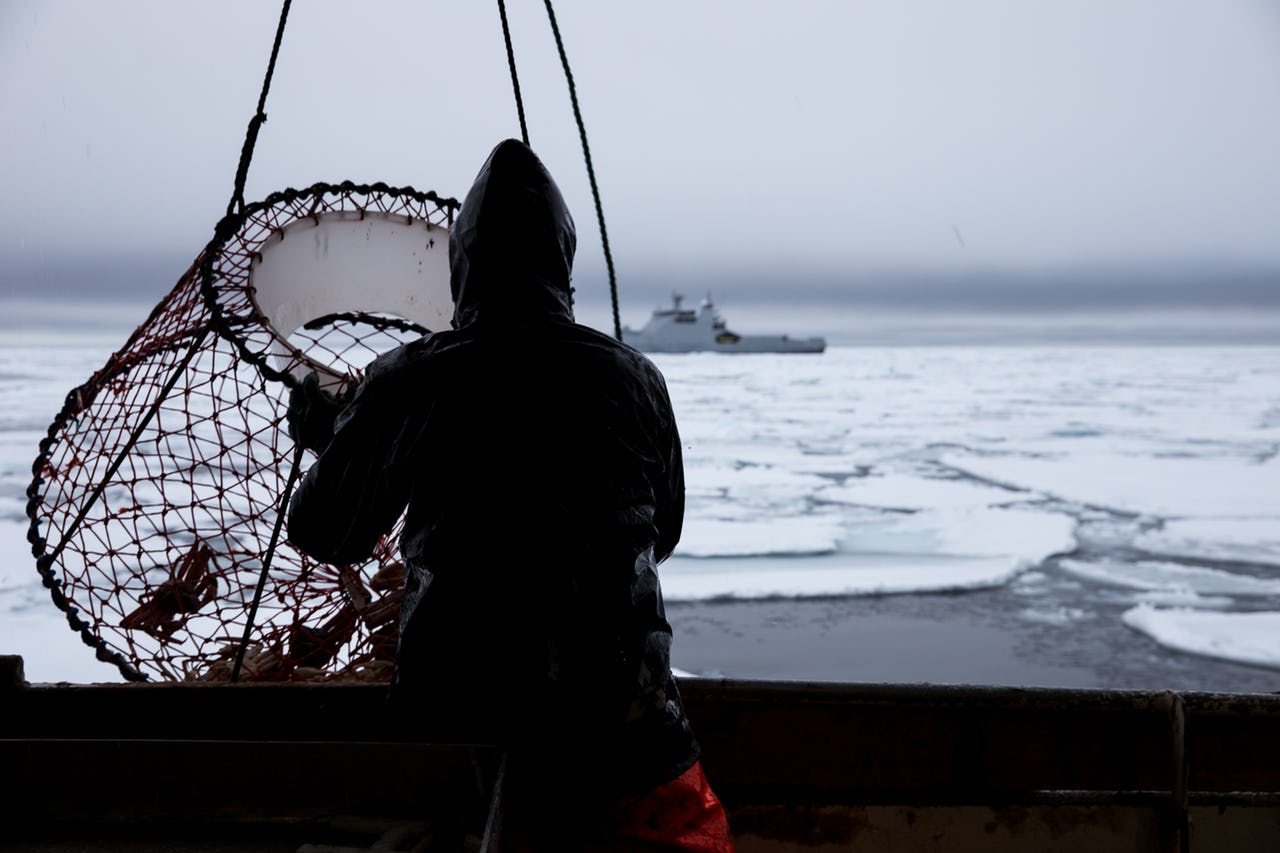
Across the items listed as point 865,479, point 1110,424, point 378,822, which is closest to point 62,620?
point 378,822

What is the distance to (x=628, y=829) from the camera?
→ 1.03 m

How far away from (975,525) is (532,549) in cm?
818

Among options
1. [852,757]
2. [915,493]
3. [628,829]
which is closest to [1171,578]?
[915,493]

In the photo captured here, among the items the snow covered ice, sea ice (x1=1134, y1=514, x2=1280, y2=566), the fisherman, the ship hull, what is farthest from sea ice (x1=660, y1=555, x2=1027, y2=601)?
the ship hull

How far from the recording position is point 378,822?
4.54 feet

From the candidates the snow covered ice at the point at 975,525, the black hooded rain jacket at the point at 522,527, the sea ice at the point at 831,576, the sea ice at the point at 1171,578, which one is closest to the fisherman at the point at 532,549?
→ the black hooded rain jacket at the point at 522,527

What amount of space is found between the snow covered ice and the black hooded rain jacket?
13.0 feet

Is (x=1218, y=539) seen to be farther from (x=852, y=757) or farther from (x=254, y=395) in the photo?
(x=254, y=395)

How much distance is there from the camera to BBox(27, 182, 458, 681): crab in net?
1545 mm

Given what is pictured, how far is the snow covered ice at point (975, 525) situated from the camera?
551cm

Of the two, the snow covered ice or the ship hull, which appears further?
the ship hull

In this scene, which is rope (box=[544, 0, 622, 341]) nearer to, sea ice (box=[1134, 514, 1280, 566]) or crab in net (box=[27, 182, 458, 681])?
crab in net (box=[27, 182, 458, 681])

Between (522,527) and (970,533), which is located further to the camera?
(970,533)

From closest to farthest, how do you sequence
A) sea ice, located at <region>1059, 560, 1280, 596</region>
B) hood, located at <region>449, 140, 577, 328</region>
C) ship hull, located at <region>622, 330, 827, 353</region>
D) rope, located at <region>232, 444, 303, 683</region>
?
hood, located at <region>449, 140, 577, 328</region>
rope, located at <region>232, 444, 303, 683</region>
sea ice, located at <region>1059, 560, 1280, 596</region>
ship hull, located at <region>622, 330, 827, 353</region>
